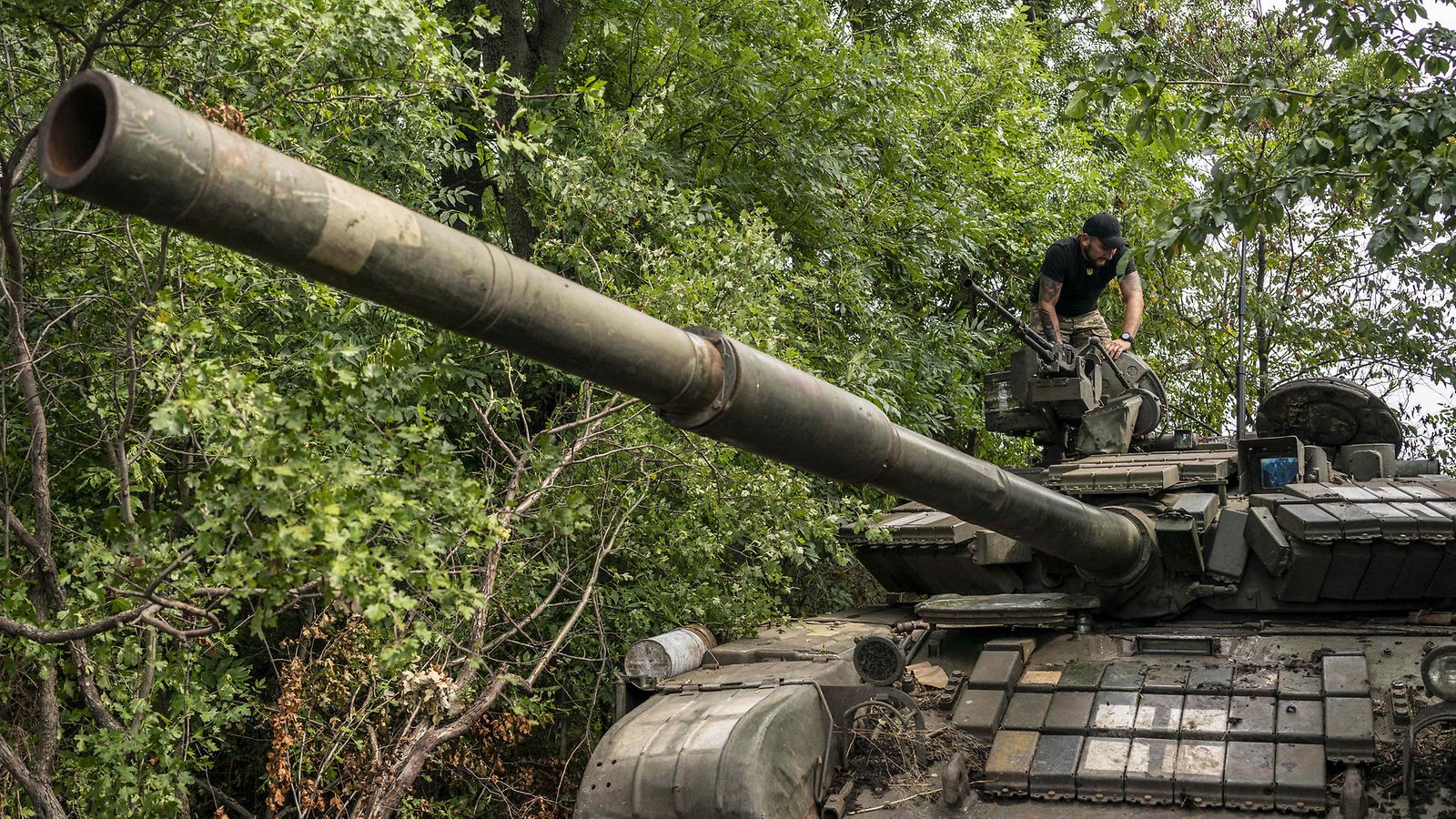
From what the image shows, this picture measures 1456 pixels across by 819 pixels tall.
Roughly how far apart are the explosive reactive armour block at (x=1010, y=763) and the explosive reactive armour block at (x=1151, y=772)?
44 cm

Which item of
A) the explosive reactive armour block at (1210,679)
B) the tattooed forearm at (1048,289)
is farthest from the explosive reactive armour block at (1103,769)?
the tattooed forearm at (1048,289)

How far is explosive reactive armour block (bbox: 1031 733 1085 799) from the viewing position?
20.2 ft

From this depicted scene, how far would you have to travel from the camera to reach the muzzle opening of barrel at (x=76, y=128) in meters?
3.10

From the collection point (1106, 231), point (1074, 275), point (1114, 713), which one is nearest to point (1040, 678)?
point (1114, 713)

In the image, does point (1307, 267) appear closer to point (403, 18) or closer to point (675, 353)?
point (403, 18)

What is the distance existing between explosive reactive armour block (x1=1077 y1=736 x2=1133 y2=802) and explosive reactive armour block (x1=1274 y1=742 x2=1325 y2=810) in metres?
0.64

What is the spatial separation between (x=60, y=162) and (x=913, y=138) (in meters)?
12.2

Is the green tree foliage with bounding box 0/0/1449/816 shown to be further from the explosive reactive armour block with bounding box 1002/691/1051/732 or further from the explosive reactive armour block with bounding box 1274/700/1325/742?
the explosive reactive armour block with bounding box 1274/700/1325/742

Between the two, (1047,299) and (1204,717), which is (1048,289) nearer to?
(1047,299)

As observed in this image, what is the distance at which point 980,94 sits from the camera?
15938 millimetres

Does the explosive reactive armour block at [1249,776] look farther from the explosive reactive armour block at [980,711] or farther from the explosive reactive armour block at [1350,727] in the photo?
the explosive reactive armour block at [980,711]

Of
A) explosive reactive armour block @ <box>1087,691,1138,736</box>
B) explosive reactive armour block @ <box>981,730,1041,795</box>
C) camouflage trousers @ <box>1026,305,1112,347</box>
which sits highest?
camouflage trousers @ <box>1026,305,1112,347</box>

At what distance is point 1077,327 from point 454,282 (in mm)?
7660

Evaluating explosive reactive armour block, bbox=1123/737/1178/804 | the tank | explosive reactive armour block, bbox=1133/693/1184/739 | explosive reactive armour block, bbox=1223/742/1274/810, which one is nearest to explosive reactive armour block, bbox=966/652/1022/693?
the tank
